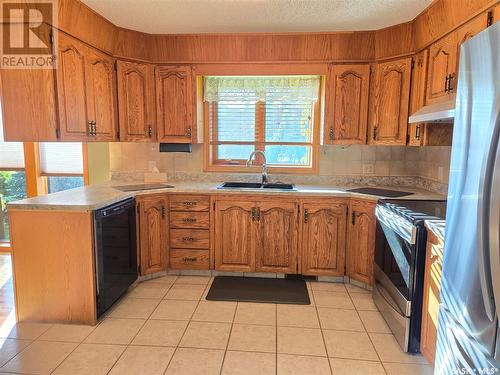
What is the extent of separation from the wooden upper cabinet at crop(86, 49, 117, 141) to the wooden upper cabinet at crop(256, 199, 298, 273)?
158 centimetres

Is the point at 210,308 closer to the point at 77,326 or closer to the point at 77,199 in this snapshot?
the point at 77,326

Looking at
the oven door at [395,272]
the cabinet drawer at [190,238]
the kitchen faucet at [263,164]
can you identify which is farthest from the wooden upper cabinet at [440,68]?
the cabinet drawer at [190,238]

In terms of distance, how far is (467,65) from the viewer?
1.14 metres

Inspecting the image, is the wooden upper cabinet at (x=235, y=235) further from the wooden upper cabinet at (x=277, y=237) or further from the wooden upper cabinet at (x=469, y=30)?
the wooden upper cabinet at (x=469, y=30)

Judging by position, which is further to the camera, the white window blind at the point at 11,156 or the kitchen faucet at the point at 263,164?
the white window blind at the point at 11,156

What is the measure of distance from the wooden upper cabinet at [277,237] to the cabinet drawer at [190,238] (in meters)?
0.52

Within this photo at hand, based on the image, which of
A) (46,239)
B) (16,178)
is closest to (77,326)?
(46,239)

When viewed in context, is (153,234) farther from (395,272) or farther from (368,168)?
(368,168)

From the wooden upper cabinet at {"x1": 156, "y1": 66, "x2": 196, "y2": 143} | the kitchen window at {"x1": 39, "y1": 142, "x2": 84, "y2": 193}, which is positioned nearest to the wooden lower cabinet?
the wooden upper cabinet at {"x1": 156, "y1": 66, "x2": 196, "y2": 143}

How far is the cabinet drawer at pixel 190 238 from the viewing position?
308 centimetres

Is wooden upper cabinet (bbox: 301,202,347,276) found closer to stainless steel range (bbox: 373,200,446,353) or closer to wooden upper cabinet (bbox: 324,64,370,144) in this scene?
stainless steel range (bbox: 373,200,446,353)

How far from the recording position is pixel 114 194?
2.58 m

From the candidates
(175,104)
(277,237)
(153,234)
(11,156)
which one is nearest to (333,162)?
(277,237)

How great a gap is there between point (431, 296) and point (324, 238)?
121 cm
